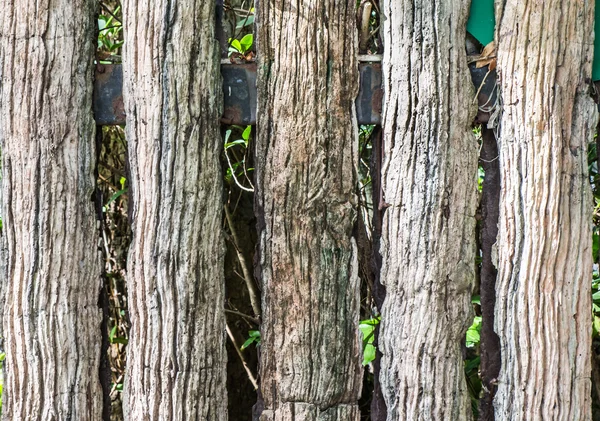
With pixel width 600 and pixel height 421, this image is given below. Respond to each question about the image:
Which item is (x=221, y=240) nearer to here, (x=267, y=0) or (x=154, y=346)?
(x=154, y=346)

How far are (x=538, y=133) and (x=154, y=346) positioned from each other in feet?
4.12

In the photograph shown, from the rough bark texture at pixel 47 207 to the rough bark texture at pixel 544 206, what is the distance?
123 cm

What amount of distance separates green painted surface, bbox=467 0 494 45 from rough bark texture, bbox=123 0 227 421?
2.47ft

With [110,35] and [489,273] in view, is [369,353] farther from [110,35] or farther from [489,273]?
[110,35]

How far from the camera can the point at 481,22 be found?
81.3 inches

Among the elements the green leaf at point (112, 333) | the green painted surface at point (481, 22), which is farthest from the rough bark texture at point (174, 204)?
the green painted surface at point (481, 22)

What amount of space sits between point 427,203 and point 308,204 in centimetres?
34

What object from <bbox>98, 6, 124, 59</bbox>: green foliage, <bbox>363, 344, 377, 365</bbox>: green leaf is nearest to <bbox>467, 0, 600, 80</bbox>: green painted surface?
<bbox>363, 344, 377, 365</bbox>: green leaf

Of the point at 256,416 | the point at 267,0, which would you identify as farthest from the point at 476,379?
the point at 267,0

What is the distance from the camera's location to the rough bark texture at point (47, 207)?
2.10m

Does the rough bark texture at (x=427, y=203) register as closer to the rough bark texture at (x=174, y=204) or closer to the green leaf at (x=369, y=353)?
the green leaf at (x=369, y=353)

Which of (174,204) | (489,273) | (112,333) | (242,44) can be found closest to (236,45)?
(242,44)

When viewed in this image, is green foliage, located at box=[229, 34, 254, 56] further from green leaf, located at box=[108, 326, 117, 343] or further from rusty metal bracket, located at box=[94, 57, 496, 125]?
green leaf, located at box=[108, 326, 117, 343]

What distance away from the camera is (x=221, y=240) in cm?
210
